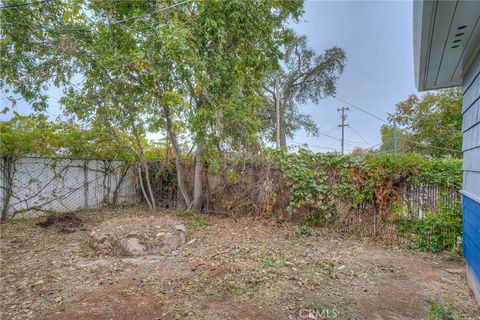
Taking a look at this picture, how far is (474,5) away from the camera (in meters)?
1.62

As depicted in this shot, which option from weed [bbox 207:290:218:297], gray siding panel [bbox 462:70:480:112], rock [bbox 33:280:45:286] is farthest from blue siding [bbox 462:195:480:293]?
rock [bbox 33:280:45:286]

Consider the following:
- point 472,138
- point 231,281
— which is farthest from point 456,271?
point 231,281

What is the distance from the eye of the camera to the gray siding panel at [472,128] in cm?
252

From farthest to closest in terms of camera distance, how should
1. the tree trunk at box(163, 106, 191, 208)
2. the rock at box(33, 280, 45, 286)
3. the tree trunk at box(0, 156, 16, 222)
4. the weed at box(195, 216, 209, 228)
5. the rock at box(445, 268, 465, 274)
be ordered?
the tree trunk at box(163, 106, 191, 208) → the tree trunk at box(0, 156, 16, 222) → the weed at box(195, 216, 209, 228) → the rock at box(445, 268, 465, 274) → the rock at box(33, 280, 45, 286)

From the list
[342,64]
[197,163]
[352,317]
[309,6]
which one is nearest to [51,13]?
[197,163]

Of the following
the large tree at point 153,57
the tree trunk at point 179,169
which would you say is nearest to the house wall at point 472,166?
the large tree at point 153,57

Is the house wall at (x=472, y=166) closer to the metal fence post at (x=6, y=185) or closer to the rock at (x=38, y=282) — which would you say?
the rock at (x=38, y=282)

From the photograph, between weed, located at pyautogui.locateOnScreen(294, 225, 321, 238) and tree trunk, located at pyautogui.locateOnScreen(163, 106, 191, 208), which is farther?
tree trunk, located at pyautogui.locateOnScreen(163, 106, 191, 208)

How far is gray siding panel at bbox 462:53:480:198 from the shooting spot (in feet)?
8.26

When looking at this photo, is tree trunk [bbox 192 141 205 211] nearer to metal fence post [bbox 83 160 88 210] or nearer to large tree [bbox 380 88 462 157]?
metal fence post [bbox 83 160 88 210]

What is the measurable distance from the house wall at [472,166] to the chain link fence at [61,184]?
7293 mm

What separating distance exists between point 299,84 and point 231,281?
12.9m

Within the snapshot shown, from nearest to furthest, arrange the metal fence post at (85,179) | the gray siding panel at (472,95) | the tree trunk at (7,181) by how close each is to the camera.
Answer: the gray siding panel at (472,95)
the tree trunk at (7,181)
the metal fence post at (85,179)

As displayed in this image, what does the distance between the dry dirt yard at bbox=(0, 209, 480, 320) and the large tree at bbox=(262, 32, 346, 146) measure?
9.33 metres
